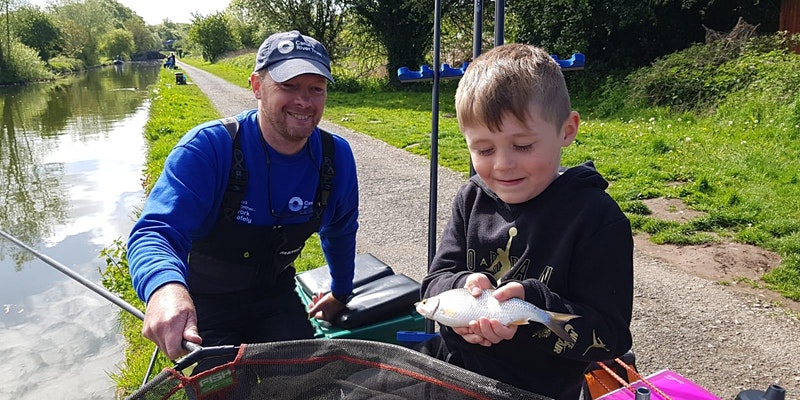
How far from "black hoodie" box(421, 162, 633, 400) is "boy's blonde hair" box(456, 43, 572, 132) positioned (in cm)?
24

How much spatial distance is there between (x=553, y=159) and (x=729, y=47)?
483 inches

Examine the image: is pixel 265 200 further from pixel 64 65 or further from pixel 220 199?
pixel 64 65

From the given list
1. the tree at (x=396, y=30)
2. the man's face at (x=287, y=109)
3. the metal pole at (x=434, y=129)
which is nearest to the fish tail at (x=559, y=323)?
the metal pole at (x=434, y=129)

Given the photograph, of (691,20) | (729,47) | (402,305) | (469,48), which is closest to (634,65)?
(691,20)

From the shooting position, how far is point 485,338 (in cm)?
154

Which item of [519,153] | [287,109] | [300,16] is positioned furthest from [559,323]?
[300,16]

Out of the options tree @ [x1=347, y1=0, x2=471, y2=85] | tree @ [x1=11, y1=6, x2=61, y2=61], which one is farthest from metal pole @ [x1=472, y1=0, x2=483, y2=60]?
tree @ [x1=11, y1=6, x2=61, y2=61]

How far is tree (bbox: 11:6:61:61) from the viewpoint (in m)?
56.0

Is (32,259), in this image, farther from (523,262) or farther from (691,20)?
(691,20)

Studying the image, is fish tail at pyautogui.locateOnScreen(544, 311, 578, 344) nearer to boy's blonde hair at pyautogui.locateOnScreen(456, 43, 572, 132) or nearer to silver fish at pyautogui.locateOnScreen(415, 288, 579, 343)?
silver fish at pyautogui.locateOnScreen(415, 288, 579, 343)

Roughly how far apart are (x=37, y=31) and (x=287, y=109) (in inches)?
2716

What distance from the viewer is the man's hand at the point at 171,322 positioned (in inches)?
64.9

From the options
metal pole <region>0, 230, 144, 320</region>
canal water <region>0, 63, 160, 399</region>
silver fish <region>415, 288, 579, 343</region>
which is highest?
silver fish <region>415, 288, 579, 343</region>

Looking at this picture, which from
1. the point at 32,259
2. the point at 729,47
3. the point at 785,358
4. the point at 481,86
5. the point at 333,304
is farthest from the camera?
the point at 729,47
